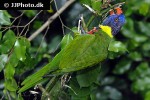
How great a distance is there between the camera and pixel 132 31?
1.86 meters

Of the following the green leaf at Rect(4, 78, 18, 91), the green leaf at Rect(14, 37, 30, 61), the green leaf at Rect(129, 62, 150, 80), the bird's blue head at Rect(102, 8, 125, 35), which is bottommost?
the green leaf at Rect(129, 62, 150, 80)

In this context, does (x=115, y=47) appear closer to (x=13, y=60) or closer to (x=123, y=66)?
(x=13, y=60)

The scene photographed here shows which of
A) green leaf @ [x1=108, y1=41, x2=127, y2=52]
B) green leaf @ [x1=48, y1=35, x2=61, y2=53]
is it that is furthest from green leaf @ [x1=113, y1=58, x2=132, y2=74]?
green leaf @ [x1=108, y1=41, x2=127, y2=52]

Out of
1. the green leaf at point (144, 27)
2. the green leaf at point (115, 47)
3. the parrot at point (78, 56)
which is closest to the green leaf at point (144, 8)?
the green leaf at point (144, 27)

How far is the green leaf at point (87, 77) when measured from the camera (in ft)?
3.65

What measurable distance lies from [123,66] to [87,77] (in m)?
0.87

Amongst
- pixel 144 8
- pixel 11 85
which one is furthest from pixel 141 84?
pixel 11 85

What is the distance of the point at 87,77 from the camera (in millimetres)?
1121

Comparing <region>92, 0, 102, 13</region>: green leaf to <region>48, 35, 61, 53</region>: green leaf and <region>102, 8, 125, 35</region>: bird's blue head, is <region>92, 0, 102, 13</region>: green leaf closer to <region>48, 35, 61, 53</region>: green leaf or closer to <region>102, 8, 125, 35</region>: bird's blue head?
<region>102, 8, 125, 35</region>: bird's blue head

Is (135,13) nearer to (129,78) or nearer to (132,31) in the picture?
(132,31)

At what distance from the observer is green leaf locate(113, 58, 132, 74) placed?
6.44 ft

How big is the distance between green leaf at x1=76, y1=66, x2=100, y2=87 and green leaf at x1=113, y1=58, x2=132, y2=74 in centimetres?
85

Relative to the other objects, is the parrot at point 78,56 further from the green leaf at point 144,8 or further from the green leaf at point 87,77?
the green leaf at point 144,8

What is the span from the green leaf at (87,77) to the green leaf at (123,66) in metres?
0.85
